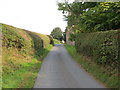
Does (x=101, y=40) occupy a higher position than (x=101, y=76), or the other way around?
(x=101, y=40)

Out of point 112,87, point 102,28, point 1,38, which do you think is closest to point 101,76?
point 112,87

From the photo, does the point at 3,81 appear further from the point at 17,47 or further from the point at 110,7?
the point at 110,7

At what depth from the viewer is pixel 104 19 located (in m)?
9.77

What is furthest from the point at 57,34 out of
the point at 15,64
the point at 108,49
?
the point at 108,49

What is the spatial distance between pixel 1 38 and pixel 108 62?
684cm

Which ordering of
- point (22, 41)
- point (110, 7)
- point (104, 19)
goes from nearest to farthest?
point (110, 7), point (104, 19), point (22, 41)

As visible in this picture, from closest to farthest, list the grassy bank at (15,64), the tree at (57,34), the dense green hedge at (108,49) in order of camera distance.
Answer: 1. the grassy bank at (15,64)
2. the dense green hedge at (108,49)
3. the tree at (57,34)

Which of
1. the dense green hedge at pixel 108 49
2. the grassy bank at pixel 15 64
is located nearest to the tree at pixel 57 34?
the grassy bank at pixel 15 64

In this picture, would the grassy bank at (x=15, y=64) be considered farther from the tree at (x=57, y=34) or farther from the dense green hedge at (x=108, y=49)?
the tree at (x=57, y=34)

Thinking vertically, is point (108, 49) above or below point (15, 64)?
above

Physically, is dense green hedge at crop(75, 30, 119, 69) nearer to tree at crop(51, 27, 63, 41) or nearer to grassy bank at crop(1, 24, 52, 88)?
grassy bank at crop(1, 24, 52, 88)

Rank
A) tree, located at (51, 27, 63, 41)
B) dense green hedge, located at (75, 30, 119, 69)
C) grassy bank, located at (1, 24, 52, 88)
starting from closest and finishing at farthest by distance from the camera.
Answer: grassy bank, located at (1, 24, 52, 88) → dense green hedge, located at (75, 30, 119, 69) → tree, located at (51, 27, 63, 41)

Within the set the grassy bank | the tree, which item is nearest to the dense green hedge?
the grassy bank

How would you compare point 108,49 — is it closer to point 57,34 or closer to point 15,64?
point 15,64
